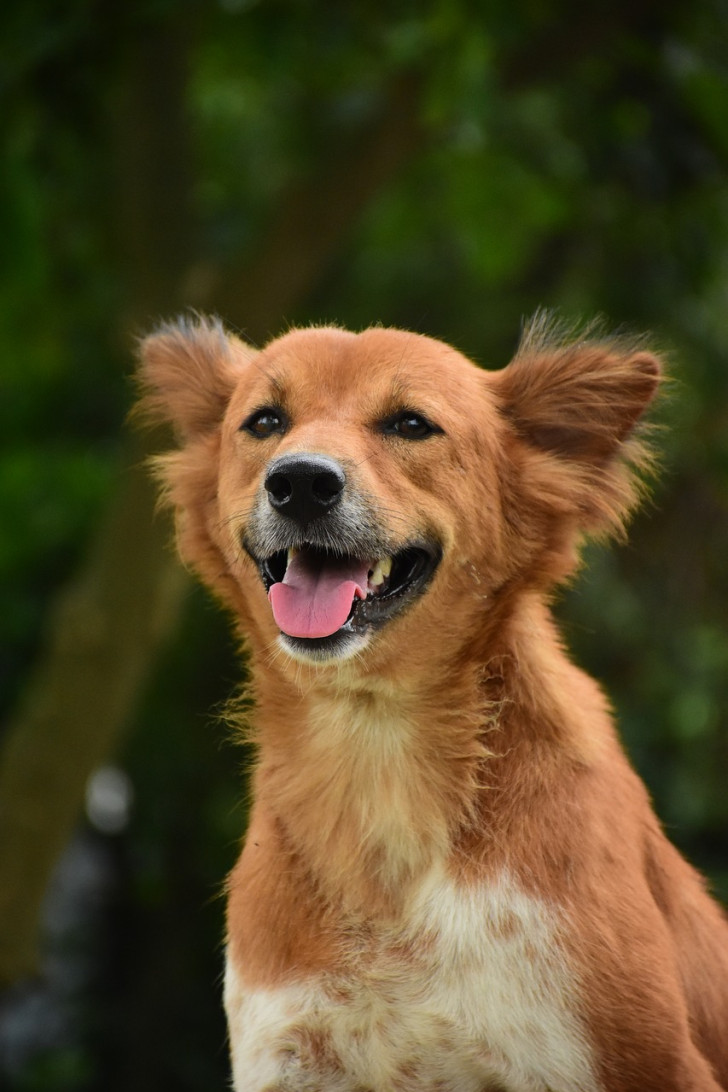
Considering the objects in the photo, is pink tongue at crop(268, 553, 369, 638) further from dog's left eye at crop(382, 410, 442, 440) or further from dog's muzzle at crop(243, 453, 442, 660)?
dog's left eye at crop(382, 410, 442, 440)

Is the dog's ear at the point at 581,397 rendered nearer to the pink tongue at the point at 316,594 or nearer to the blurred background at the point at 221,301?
the pink tongue at the point at 316,594

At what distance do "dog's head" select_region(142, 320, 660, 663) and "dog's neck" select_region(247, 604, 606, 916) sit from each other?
166mm

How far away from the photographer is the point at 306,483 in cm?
388

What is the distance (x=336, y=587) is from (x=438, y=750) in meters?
0.55

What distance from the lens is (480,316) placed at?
12633mm

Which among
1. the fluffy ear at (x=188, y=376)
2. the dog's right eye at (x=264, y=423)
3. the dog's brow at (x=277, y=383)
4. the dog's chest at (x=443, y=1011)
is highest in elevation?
the fluffy ear at (x=188, y=376)

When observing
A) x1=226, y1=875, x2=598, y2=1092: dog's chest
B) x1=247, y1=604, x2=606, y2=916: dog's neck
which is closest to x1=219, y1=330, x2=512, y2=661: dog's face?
x1=247, y1=604, x2=606, y2=916: dog's neck

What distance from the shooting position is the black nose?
3.87 m

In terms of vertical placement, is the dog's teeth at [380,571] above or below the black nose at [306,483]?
below

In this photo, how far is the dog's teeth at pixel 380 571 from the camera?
404 cm

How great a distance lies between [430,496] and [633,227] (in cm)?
588

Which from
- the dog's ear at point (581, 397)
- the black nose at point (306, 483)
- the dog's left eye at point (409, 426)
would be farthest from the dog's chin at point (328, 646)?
the dog's ear at point (581, 397)

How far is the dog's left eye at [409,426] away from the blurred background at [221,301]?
3.27 m

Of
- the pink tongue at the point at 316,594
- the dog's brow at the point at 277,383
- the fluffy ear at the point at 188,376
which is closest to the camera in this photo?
the pink tongue at the point at 316,594
